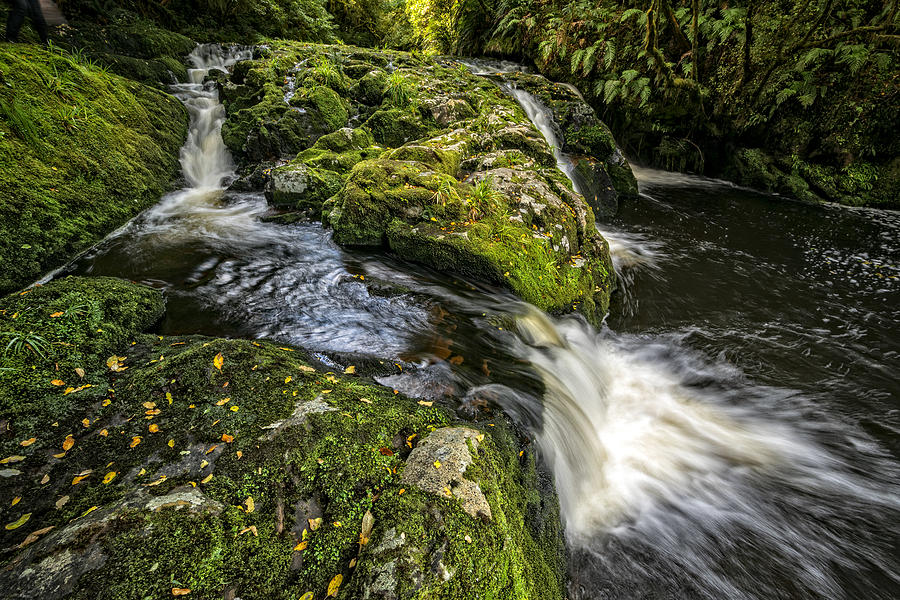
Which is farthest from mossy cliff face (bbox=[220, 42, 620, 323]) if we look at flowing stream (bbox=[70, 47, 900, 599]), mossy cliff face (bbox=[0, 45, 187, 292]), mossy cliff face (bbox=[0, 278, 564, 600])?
mossy cliff face (bbox=[0, 278, 564, 600])

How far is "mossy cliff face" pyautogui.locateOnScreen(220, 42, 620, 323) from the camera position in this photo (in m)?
4.52

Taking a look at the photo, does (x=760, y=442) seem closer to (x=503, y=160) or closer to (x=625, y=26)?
(x=503, y=160)

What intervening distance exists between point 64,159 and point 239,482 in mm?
5629

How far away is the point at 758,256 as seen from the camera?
705 centimetres

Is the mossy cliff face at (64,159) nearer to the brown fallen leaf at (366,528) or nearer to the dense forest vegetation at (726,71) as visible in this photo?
the brown fallen leaf at (366,528)

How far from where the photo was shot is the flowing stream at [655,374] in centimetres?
263

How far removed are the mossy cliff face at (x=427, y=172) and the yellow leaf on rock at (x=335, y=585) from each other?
332cm

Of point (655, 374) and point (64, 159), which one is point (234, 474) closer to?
point (655, 374)

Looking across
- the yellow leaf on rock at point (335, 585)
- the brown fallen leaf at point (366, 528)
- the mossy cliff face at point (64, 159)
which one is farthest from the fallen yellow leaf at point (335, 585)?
the mossy cliff face at point (64, 159)

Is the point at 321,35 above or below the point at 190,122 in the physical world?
above

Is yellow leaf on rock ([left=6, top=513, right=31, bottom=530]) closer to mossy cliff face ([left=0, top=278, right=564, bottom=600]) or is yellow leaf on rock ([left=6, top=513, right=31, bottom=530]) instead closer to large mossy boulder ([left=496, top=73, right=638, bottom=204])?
mossy cliff face ([left=0, top=278, right=564, bottom=600])

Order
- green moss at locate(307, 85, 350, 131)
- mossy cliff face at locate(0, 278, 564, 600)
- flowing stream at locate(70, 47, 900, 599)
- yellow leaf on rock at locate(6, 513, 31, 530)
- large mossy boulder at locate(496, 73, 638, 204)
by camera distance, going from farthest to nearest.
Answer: large mossy boulder at locate(496, 73, 638, 204)
green moss at locate(307, 85, 350, 131)
flowing stream at locate(70, 47, 900, 599)
yellow leaf on rock at locate(6, 513, 31, 530)
mossy cliff face at locate(0, 278, 564, 600)

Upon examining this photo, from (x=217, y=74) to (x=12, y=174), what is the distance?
703 cm

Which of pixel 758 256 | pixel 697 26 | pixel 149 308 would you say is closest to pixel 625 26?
pixel 697 26
